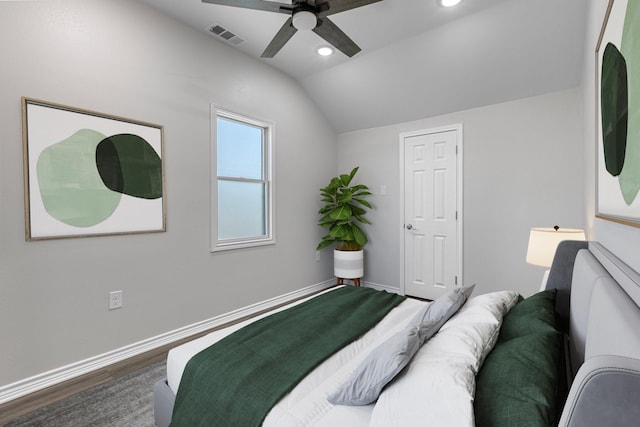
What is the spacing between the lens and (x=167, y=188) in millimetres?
2617

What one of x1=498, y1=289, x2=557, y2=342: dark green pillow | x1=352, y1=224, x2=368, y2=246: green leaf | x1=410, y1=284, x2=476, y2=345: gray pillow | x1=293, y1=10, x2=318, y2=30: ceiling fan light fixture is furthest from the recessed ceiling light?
x1=498, y1=289, x2=557, y2=342: dark green pillow

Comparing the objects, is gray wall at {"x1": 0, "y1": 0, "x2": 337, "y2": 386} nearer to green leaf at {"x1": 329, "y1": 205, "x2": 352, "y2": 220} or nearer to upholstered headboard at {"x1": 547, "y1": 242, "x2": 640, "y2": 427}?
green leaf at {"x1": 329, "y1": 205, "x2": 352, "y2": 220}

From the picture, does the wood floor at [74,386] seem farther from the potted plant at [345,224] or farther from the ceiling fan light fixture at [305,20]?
the ceiling fan light fixture at [305,20]

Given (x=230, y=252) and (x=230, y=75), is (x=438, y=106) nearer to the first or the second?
(x=230, y=75)

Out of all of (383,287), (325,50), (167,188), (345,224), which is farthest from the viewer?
(383,287)

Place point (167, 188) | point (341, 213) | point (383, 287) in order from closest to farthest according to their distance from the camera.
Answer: point (167, 188)
point (341, 213)
point (383, 287)

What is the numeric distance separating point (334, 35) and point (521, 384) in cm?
235

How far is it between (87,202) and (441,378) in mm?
2495

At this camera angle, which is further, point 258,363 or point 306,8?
point 306,8

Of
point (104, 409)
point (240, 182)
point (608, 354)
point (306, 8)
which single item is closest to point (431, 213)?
point (240, 182)

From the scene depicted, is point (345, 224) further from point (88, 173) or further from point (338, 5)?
point (88, 173)

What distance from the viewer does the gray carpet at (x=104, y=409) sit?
1.65m

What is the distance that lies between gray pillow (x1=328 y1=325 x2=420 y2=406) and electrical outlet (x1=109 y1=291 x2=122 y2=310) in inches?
82.3

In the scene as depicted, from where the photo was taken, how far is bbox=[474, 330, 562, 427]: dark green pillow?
2.29ft
